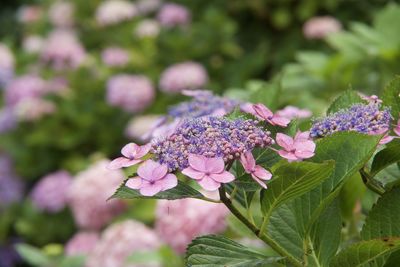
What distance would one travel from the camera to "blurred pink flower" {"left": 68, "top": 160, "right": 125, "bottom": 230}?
6.93 ft

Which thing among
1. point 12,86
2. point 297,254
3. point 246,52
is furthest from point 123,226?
point 246,52

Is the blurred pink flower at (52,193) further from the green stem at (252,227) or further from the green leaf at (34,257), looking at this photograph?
the green stem at (252,227)

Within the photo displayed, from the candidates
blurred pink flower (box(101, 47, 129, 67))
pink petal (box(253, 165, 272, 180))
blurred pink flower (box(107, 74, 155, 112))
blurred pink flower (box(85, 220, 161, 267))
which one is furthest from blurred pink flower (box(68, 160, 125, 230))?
pink petal (box(253, 165, 272, 180))

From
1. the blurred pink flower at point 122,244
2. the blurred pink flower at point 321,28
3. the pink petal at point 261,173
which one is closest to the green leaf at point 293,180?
the pink petal at point 261,173

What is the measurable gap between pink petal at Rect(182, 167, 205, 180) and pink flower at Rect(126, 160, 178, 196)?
11 mm

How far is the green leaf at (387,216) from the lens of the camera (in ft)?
2.23

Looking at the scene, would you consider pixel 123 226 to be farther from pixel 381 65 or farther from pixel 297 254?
pixel 297 254

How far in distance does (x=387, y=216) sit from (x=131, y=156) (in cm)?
25

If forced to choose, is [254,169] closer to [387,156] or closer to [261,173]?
[261,173]

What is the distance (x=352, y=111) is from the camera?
2.22 ft

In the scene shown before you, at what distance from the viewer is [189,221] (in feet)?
5.34

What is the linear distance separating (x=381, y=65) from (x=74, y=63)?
1.57 m

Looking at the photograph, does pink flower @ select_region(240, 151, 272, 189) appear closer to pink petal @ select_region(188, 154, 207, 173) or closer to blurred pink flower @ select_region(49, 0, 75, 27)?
pink petal @ select_region(188, 154, 207, 173)

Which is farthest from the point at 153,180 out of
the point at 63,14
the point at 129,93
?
the point at 63,14
